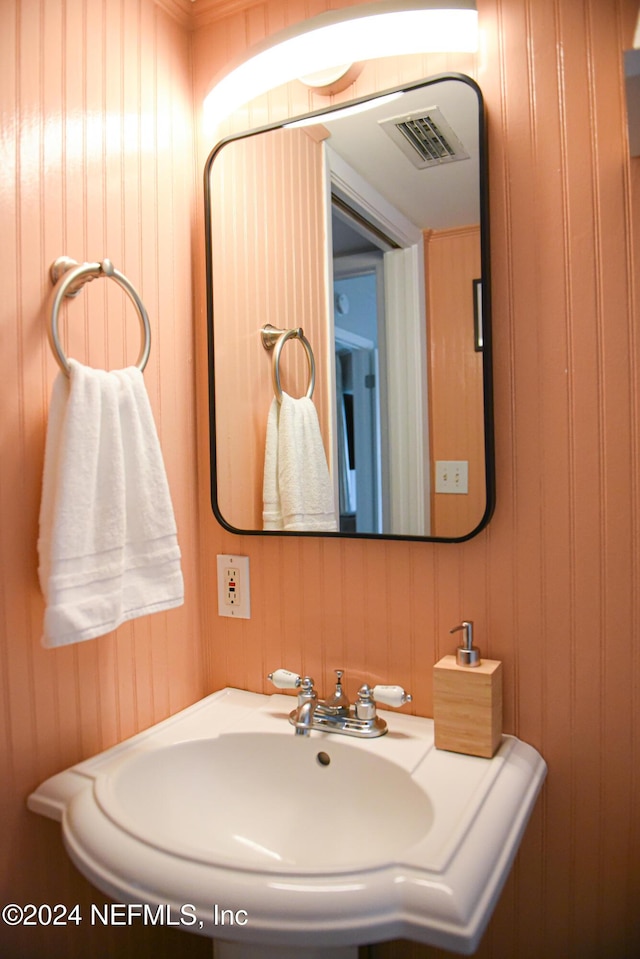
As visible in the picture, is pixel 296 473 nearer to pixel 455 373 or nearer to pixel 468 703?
pixel 455 373

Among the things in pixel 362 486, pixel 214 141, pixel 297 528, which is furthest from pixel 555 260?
pixel 214 141

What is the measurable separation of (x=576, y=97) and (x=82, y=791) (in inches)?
49.6

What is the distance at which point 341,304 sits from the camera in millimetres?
1171

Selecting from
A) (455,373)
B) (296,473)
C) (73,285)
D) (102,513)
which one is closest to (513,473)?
(455,373)

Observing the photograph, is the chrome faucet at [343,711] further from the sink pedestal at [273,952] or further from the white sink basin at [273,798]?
the sink pedestal at [273,952]

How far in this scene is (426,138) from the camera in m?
1.12

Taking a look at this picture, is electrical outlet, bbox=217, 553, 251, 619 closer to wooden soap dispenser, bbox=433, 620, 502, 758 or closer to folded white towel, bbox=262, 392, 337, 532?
folded white towel, bbox=262, 392, 337, 532

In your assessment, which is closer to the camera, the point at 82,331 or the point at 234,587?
the point at 82,331

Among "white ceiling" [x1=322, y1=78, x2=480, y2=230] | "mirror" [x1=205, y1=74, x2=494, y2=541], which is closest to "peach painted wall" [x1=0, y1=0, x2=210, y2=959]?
"mirror" [x1=205, y1=74, x2=494, y2=541]

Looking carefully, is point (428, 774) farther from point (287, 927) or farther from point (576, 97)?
point (576, 97)

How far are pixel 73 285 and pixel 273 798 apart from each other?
34.6 inches

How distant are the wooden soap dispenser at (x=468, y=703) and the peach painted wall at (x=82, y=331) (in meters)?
0.54

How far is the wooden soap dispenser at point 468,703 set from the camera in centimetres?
98

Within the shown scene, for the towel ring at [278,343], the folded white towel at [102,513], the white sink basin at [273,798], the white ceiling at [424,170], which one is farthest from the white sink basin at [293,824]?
the white ceiling at [424,170]
